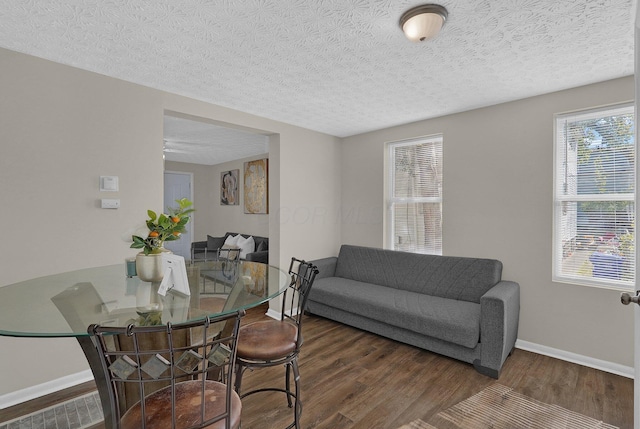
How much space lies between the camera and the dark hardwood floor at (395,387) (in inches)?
79.0

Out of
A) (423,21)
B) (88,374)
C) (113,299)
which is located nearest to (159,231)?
(113,299)

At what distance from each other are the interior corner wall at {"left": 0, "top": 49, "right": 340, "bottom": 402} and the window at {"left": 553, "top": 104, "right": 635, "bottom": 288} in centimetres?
349

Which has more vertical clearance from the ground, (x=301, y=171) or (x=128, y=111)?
(x=128, y=111)

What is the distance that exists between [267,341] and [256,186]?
15.2 feet

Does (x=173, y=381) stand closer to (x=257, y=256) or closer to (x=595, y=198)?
(x=595, y=198)

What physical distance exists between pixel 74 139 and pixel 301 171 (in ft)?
7.74

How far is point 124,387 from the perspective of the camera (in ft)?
5.56

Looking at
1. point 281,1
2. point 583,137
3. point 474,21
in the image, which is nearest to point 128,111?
point 281,1

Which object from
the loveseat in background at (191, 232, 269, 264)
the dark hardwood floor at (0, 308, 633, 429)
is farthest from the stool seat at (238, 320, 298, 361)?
the loveseat in background at (191, 232, 269, 264)

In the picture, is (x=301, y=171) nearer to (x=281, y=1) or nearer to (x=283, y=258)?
(x=283, y=258)

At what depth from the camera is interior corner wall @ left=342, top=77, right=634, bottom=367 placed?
101 inches

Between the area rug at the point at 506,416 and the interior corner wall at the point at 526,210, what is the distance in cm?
92

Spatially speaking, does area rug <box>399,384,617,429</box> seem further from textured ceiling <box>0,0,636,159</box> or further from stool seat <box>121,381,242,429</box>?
textured ceiling <box>0,0,636,159</box>

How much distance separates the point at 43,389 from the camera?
2236 mm
